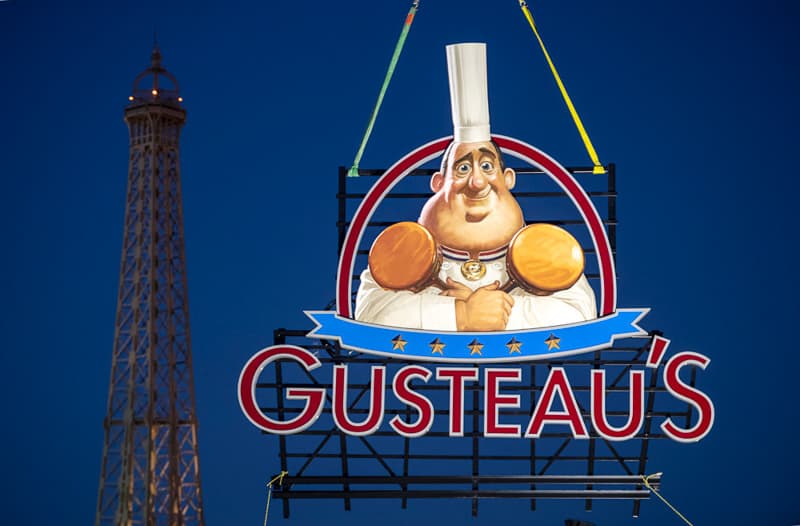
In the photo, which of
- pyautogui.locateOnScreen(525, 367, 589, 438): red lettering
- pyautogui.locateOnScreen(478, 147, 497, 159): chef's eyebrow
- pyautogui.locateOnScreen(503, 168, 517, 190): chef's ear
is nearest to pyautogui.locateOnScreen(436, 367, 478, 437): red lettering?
pyautogui.locateOnScreen(525, 367, 589, 438): red lettering

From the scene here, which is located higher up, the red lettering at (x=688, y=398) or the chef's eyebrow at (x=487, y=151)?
the chef's eyebrow at (x=487, y=151)

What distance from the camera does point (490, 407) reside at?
49.2 ft

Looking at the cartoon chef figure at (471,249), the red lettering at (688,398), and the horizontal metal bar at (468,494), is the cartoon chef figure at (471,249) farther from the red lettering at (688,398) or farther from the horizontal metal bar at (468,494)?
the horizontal metal bar at (468,494)

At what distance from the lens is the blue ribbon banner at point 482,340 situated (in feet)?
49.1

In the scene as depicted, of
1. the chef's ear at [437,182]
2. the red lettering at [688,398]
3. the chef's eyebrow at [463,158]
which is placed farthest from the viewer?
the chef's ear at [437,182]

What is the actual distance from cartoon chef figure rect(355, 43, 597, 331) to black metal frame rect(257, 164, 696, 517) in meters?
0.37

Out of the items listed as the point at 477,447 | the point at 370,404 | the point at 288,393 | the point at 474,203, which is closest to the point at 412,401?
the point at 370,404

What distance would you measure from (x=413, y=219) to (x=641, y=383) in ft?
14.8

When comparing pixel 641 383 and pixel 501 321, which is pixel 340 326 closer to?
pixel 501 321

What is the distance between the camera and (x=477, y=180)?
15.5m

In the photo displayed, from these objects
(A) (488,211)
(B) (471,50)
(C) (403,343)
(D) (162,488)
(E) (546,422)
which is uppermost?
(B) (471,50)

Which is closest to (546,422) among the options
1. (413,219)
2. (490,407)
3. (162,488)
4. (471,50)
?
(490,407)

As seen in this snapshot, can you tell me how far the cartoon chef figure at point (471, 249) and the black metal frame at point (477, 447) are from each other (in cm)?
37

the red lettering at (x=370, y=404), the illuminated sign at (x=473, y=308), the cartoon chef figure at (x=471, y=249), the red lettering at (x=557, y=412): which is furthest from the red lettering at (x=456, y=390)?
the red lettering at (x=557, y=412)
